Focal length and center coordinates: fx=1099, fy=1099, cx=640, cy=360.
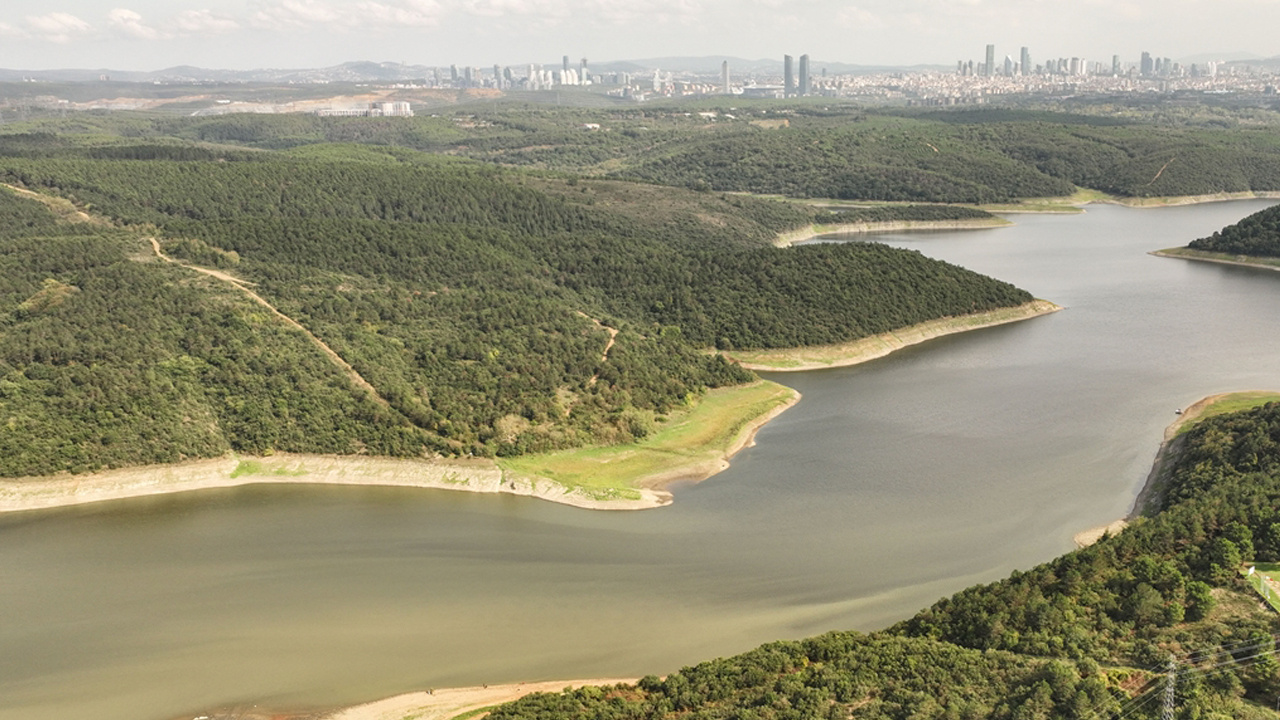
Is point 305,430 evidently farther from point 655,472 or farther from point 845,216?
point 845,216

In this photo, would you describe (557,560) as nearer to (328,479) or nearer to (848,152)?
(328,479)

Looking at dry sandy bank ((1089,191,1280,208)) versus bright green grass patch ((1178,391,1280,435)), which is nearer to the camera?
bright green grass patch ((1178,391,1280,435))

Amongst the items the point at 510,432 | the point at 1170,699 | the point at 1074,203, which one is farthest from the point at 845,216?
the point at 1170,699

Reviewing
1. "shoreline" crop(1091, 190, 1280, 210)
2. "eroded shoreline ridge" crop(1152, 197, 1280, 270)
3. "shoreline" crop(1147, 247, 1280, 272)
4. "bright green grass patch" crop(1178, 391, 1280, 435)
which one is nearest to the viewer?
"bright green grass patch" crop(1178, 391, 1280, 435)

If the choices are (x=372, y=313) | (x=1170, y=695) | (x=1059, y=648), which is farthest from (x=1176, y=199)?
(x=1170, y=695)

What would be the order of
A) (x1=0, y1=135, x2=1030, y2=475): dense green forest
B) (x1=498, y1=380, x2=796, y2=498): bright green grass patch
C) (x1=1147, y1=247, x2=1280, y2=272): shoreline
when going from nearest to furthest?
(x1=498, y1=380, x2=796, y2=498): bright green grass patch, (x1=0, y1=135, x2=1030, y2=475): dense green forest, (x1=1147, y1=247, x2=1280, y2=272): shoreline

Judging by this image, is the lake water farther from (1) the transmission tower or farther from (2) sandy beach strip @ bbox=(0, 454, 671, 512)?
(1) the transmission tower

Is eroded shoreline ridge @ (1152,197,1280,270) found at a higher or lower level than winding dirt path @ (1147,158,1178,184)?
lower

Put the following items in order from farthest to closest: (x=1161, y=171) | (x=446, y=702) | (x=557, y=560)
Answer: (x=1161, y=171) → (x=557, y=560) → (x=446, y=702)

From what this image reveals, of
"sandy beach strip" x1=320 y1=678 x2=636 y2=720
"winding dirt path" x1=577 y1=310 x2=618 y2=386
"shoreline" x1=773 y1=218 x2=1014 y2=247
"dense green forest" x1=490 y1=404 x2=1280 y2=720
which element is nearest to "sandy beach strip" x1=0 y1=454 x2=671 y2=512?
"winding dirt path" x1=577 y1=310 x2=618 y2=386
